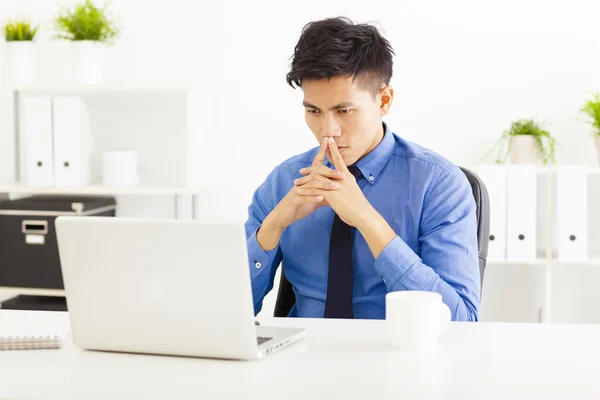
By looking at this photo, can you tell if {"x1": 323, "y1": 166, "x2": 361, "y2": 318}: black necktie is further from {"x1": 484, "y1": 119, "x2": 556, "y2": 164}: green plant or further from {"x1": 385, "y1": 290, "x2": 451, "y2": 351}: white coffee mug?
{"x1": 484, "y1": 119, "x2": 556, "y2": 164}: green plant

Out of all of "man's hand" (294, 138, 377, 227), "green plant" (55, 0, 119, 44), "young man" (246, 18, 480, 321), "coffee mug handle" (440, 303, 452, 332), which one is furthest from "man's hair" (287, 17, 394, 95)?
"green plant" (55, 0, 119, 44)

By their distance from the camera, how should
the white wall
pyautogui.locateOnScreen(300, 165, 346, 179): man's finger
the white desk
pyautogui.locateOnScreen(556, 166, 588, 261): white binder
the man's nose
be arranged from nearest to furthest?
the white desk, pyautogui.locateOnScreen(300, 165, 346, 179): man's finger, the man's nose, pyautogui.locateOnScreen(556, 166, 588, 261): white binder, the white wall

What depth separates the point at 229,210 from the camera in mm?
3721

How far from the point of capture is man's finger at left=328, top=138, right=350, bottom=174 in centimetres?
198

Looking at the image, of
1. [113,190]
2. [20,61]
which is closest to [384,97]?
[113,190]

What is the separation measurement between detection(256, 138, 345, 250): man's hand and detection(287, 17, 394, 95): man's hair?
0.17 m

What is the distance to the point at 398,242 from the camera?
1.85 metres

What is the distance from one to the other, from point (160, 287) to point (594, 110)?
2.38 metres

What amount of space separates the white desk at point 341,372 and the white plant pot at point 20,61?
232 cm

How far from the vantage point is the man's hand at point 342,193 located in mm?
1869

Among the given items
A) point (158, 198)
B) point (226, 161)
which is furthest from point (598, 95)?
point (158, 198)

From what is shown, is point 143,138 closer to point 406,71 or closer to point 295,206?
point 406,71

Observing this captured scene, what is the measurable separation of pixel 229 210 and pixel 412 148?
5.52ft

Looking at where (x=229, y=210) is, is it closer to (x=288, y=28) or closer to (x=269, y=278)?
(x=288, y=28)
